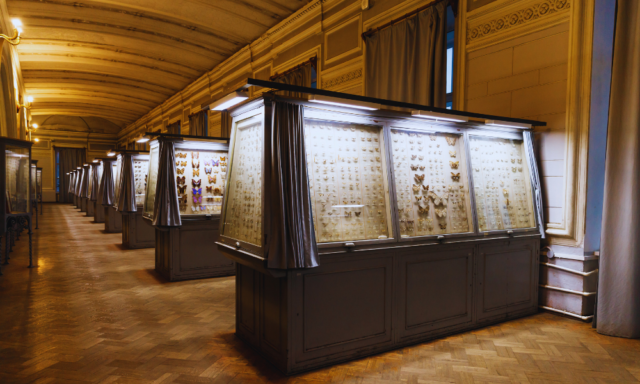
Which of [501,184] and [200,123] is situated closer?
[501,184]

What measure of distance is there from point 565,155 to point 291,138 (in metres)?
3.19

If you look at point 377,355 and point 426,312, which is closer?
point 377,355

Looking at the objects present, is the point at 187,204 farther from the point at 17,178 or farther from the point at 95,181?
the point at 95,181

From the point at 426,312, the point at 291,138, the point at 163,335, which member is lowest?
the point at 163,335

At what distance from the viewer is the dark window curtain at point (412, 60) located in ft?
17.6

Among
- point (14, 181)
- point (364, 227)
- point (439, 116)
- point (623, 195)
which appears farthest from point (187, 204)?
point (623, 195)

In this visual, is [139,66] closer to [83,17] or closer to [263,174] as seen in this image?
[83,17]

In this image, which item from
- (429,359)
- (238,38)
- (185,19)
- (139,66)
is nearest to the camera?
(429,359)

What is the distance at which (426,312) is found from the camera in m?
3.59

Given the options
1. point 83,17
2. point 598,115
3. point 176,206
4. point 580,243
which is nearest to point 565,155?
point 598,115

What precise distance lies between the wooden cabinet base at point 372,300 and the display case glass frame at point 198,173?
2854 mm

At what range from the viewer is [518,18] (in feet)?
15.1

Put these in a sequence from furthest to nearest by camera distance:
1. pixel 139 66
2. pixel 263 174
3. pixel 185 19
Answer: pixel 139 66, pixel 185 19, pixel 263 174

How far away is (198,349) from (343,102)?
239cm
